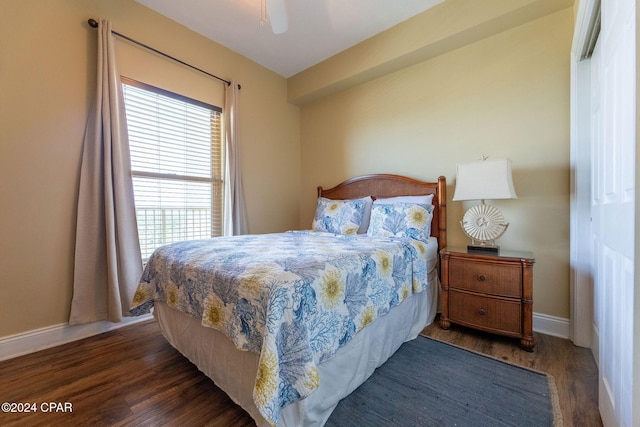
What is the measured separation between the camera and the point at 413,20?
2.46 meters

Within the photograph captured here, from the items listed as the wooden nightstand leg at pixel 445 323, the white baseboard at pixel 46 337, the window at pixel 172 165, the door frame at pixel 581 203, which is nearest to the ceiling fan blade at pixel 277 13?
the window at pixel 172 165

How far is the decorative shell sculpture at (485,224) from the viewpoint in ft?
6.70

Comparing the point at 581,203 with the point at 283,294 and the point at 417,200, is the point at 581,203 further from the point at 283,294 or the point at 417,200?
the point at 283,294

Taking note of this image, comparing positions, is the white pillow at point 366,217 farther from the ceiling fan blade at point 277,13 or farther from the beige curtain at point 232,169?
the ceiling fan blade at point 277,13

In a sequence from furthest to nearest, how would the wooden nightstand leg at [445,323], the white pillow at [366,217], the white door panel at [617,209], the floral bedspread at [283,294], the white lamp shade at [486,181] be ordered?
the white pillow at [366,217] < the wooden nightstand leg at [445,323] < the white lamp shade at [486,181] < the floral bedspread at [283,294] < the white door panel at [617,209]

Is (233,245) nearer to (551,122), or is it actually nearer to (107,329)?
(107,329)

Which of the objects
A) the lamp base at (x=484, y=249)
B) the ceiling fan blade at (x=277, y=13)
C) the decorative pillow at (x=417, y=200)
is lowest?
the lamp base at (x=484, y=249)

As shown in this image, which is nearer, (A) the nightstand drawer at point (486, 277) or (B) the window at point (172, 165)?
(A) the nightstand drawer at point (486, 277)

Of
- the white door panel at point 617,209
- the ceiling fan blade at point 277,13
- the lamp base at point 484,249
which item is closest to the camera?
the white door panel at point 617,209

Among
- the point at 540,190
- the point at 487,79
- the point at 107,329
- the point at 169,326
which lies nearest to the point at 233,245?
the point at 169,326

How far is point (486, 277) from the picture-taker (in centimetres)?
190

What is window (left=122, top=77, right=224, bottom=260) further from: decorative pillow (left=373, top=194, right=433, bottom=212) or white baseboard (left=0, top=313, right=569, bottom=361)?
decorative pillow (left=373, top=194, right=433, bottom=212)

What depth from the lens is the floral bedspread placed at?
3.22 feet

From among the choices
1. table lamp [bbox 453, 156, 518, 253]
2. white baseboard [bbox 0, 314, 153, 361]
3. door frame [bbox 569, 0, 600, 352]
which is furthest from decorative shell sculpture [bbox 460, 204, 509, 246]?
white baseboard [bbox 0, 314, 153, 361]
